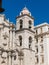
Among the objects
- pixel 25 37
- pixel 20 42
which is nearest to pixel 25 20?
pixel 25 37

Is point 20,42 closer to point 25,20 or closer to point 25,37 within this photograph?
point 25,37

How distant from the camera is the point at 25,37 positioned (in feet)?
98.5

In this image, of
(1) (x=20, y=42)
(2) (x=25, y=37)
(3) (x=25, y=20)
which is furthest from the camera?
(3) (x=25, y=20)

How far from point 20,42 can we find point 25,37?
61.1 inches

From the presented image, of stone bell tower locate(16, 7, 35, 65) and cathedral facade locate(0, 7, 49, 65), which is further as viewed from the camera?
stone bell tower locate(16, 7, 35, 65)

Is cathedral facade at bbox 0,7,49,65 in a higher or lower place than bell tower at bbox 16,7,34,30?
lower

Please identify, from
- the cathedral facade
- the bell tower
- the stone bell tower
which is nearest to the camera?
the cathedral facade

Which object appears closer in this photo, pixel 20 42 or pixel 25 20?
pixel 20 42

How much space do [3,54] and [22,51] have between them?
354cm

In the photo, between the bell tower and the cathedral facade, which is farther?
the bell tower

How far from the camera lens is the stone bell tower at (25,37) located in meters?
29.1

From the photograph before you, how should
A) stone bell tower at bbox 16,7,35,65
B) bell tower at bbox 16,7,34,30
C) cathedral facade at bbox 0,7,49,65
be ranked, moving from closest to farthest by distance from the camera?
cathedral facade at bbox 0,7,49,65 < stone bell tower at bbox 16,7,35,65 < bell tower at bbox 16,7,34,30

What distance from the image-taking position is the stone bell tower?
29.1m

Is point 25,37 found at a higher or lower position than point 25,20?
lower
